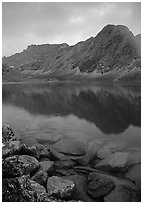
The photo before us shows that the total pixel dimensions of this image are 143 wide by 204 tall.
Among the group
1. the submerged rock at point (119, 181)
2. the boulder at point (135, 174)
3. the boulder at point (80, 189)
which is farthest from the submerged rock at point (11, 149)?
the boulder at point (135, 174)

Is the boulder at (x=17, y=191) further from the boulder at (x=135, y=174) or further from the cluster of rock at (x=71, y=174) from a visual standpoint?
the boulder at (x=135, y=174)

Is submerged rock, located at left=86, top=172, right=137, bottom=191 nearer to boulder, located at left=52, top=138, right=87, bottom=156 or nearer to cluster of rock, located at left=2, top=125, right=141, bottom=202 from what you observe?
cluster of rock, located at left=2, top=125, right=141, bottom=202

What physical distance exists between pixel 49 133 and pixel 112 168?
1222 centimetres

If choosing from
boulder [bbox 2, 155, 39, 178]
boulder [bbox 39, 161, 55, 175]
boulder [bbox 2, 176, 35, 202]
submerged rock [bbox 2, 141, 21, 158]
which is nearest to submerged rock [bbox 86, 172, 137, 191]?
boulder [bbox 39, 161, 55, 175]

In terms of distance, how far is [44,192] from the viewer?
10.8m

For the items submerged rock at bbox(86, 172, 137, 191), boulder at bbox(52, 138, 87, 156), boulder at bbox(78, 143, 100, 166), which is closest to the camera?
submerged rock at bbox(86, 172, 137, 191)

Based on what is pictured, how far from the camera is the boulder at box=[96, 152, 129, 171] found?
1504 centimetres

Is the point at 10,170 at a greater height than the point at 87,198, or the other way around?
the point at 10,170

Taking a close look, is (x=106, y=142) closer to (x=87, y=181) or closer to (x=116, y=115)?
(x=87, y=181)

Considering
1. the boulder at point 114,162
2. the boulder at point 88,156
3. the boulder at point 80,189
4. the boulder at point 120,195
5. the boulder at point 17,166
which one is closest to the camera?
the boulder at point 120,195

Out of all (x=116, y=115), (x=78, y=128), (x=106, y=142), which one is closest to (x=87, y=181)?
(x=106, y=142)

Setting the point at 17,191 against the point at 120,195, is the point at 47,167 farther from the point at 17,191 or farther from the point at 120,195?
the point at 120,195

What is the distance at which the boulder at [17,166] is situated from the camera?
12.4 m

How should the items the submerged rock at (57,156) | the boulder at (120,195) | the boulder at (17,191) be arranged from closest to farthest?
the boulder at (17,191)
the boulder at (120,195)
the submerged rock at (57,156)
